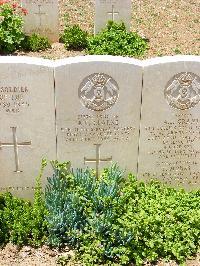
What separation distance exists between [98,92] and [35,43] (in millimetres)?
4532

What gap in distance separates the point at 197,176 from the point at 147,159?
0.68m

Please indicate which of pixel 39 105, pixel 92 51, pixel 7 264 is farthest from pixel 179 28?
pixel 7 264

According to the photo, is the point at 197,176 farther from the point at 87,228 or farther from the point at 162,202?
the point at 87,228

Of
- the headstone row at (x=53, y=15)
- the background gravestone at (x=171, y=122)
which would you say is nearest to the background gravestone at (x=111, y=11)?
the headstone row at (x=53, y=15)

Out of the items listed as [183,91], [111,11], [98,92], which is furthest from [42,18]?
[183,91]

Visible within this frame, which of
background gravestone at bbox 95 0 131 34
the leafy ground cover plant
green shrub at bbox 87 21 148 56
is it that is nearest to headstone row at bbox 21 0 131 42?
background gravestone at bbox 95 0 131 34

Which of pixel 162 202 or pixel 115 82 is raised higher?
pixel 115 82

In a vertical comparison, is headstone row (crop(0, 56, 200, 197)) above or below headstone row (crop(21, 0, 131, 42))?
below

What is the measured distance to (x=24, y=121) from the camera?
5188mm

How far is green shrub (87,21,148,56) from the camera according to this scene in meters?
8.73

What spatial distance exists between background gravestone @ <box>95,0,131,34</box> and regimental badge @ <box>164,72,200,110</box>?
14.9 ft

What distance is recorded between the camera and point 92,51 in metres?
8.86

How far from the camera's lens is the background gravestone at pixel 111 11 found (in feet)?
30.3

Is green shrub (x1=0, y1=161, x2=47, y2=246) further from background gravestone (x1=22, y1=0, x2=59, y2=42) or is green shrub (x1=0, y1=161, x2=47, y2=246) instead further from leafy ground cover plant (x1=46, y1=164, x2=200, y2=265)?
background gravestone (x1=22, y1=0, x2=59, y2=42)
